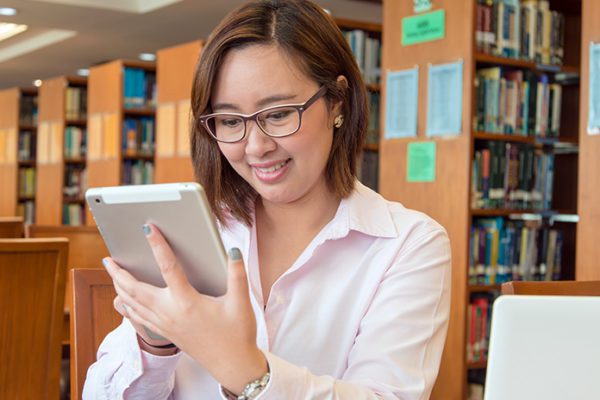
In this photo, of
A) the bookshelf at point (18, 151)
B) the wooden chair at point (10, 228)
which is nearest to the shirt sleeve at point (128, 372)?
the wooden chair at point (10, 228)

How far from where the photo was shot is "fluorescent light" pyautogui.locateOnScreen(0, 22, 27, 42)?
9578 millimetres

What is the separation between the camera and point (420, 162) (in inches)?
166

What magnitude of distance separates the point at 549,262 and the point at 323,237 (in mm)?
3329

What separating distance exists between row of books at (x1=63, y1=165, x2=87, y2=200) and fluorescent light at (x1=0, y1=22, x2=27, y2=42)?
2110 mm

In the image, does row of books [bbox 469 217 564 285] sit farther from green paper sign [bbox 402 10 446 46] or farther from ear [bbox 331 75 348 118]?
ear [bbox 331 75 348 118]

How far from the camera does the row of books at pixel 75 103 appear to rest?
330 inches

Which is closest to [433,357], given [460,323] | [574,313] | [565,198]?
[574,313]

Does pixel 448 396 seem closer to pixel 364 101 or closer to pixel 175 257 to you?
pixel 364 101

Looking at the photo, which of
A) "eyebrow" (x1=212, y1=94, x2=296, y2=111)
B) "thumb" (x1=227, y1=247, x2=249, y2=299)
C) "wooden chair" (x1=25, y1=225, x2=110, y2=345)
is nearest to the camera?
"thumb" (x1=227, y1=247, x2=249, y2=299)

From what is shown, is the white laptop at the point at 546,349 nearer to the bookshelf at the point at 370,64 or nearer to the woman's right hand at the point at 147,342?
the woman's right hand at the point at 147,342

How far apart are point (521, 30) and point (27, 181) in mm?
6859

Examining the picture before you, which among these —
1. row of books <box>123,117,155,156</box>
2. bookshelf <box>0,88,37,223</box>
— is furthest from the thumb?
bookshelf <box>0,88,37,223</box>

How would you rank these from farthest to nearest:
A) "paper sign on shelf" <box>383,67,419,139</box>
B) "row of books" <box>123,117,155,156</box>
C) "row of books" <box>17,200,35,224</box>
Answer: "row of books" <box>17,200,35,224</box> → "row of books" <box>123,117,155,156</box> → "paper sign on shelf" <box>383,67,419,139</box>

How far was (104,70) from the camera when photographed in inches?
289
